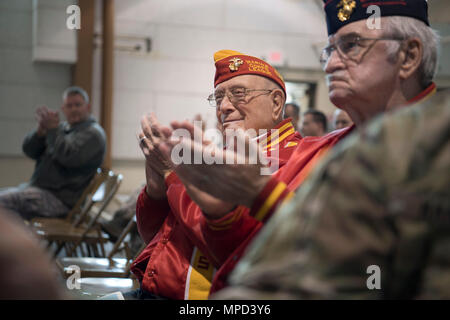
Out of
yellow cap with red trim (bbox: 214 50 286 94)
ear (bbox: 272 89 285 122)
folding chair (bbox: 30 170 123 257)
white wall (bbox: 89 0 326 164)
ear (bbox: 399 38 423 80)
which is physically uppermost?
white wall (bbox: 89 0 326 164)

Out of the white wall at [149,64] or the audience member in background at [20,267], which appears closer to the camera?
the audience member in background at [20,267]

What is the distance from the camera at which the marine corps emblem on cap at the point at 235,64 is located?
2.10 metres

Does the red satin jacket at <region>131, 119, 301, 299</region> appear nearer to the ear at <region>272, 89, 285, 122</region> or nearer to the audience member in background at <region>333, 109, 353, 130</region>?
the ear at <region>272, 89, 285, 122</region>

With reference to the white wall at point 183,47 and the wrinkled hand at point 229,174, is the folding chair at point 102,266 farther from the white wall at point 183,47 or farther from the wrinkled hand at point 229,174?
the white wall at point 183,47

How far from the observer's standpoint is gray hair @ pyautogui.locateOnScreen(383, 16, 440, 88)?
4.18 feet

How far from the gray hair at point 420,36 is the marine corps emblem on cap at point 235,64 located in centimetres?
89

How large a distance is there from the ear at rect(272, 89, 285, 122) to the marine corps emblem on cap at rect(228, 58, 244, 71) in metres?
0.18

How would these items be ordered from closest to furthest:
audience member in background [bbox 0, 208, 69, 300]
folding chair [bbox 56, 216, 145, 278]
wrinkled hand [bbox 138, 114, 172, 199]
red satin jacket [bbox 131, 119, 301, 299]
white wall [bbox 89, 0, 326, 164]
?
audience member in background [bbox 0, 208, 69, 300] → red satin jacket [bbox 131, 119, 301, 299] → wrinkled hand [bbox 138, 114, 172, 199] → folding chair [bbox 56, 216, 145, 278] → white wall [bbox 89, 0, 326, 164]

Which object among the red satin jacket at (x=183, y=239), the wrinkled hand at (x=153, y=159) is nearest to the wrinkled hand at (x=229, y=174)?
the red satin jacket at (x=183, y=239)

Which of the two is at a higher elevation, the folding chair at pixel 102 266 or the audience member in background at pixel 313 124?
the audience member in background at pixel 313 124

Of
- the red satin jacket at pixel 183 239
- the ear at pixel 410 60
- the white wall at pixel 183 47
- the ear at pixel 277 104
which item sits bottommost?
the red satin jacket at pixel 183 239

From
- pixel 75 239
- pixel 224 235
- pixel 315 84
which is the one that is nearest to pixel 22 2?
pixel 315 84

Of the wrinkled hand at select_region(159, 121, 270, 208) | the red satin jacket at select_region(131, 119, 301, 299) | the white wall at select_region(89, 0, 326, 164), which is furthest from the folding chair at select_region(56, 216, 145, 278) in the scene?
the white wall at select_region(89, 0, 326, 164)
